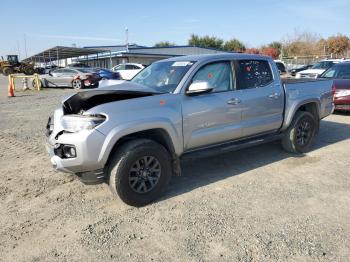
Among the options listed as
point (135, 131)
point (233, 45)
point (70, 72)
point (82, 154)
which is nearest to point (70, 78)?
point (70, 72)

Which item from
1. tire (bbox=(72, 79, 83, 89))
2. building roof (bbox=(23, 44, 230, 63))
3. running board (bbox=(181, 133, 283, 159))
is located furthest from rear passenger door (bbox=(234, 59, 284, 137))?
building roof (bbox=(23, 44, 230, 63))

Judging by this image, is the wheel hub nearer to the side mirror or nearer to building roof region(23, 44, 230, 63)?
the side mirror

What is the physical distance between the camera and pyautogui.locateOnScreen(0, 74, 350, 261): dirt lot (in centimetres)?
338

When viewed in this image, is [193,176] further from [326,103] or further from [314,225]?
[326,103]

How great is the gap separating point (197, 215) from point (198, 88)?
164cm

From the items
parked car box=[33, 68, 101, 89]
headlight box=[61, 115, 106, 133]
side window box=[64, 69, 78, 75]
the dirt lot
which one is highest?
side window box=[64, 69, 78, 75]

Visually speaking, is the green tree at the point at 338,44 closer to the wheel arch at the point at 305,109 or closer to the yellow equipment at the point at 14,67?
the yellow equipment at the point at 14,67

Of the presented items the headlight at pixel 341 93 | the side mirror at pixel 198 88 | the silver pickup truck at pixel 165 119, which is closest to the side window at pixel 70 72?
the headlight at pixel 341 93

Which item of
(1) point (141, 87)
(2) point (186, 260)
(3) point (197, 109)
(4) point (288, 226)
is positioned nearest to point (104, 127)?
(1) point (141, 87)

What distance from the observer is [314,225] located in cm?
379

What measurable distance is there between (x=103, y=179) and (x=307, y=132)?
4.05 meters

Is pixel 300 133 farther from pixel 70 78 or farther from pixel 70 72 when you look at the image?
pixel 70 72

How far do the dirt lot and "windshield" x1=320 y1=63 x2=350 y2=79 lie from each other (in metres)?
5.76

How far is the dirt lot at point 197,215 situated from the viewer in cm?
338
